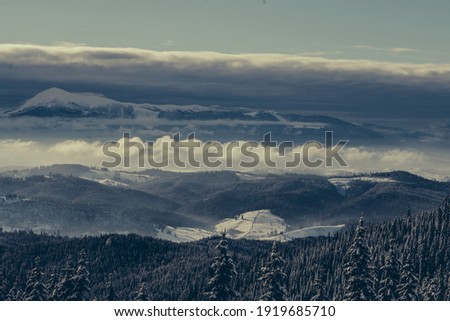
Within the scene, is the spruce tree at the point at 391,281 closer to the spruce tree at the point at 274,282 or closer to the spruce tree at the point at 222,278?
the spruce tree at the point at 274,282

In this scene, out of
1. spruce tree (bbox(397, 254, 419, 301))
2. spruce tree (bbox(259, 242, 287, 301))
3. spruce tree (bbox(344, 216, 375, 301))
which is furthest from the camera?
spruce tree (bbox(397, 254, 419, 301))

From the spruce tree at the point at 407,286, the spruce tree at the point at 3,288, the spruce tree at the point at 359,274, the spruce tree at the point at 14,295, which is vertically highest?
the spruce tree at the point at 359,274

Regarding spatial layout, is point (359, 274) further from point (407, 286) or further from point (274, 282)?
point (274, 282)

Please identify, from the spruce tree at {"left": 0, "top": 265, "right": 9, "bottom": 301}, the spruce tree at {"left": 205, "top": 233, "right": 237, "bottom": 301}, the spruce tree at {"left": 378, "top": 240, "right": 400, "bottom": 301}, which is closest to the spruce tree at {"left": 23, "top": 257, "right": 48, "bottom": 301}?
the spruce tree at {"left": 0, "top": 265, "right": 9, "bottom": 301}

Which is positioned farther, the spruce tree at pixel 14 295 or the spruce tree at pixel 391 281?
the spruce tree at pixel 14 295

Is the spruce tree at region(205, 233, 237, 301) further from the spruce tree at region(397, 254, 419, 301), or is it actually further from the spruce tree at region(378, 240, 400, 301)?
the spruce tree at region(397, 254, 419, 301)

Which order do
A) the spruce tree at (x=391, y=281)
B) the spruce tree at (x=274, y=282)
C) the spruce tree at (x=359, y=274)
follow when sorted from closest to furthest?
the spruce tree at (x=274, y=282) → the spruce tree at (x=359, y=274) → the spruce tree at (x=391, y=281)

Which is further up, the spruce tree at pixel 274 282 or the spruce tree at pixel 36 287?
the spruce tree at pixel 274 282

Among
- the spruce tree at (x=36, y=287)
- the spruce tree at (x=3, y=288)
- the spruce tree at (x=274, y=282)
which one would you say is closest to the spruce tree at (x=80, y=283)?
the spruce tree at (x=36, y=287)
